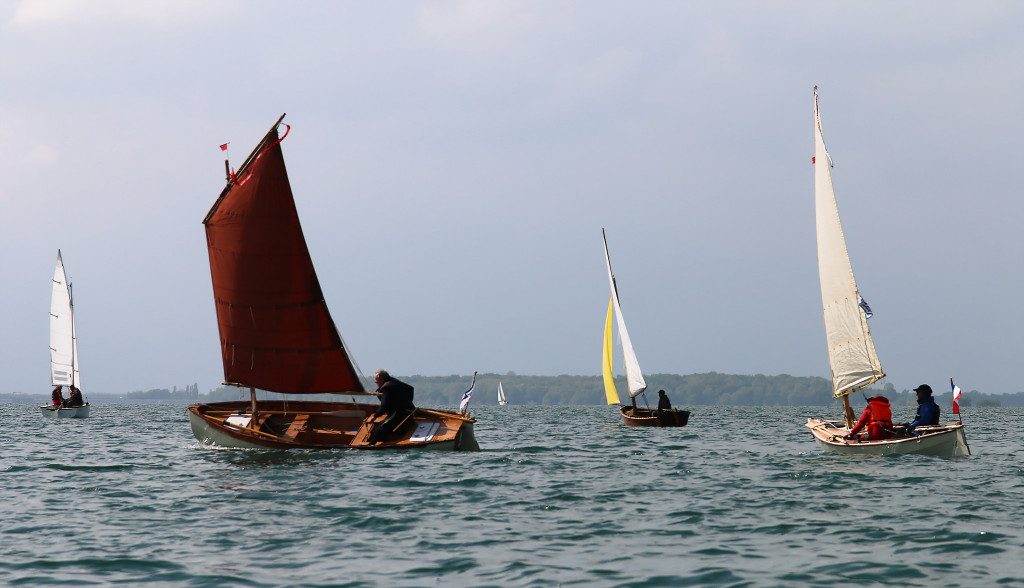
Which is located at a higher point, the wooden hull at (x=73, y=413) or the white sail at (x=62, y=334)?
the white sail at (x=62, y=334)

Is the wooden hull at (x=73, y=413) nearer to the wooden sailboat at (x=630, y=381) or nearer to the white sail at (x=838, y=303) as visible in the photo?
the wooden sailboat at (x=630, y=381)

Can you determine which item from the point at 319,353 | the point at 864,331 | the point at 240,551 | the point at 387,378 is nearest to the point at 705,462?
the point at 864,331

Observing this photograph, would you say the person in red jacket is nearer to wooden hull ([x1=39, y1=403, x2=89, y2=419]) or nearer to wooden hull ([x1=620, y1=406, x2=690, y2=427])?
wooden hull ([x1=620, y1=406, x2=690, y2=427])

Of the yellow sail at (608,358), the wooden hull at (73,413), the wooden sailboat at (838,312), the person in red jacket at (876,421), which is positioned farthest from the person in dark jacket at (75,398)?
the person in red jacket at (876,421)

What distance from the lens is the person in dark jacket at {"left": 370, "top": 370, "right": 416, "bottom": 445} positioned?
23.5m

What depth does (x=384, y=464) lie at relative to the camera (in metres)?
21.0

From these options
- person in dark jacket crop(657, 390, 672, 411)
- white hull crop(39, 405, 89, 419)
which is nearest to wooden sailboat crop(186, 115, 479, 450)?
person in dark jacket crop(657, 390, 672, 411)

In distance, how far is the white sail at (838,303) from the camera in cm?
2512

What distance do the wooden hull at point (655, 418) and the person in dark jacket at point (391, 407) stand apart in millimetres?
26098

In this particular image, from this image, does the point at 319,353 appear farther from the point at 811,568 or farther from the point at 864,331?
the point at 811,568

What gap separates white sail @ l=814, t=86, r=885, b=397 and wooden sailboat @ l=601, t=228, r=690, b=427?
22343 millimetres

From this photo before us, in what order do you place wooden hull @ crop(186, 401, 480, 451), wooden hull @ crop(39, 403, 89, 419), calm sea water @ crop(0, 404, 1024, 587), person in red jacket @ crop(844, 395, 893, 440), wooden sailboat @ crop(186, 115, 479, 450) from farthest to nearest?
wooden hull @ crop(39, 403, 89, 419) → wooden sailboat @ crop(186, 115, 479, 450) → wooden hull @ crop(186, 401, 480, 451) → person in red jacket @ crop(844, 395, 893, 440) → calm sea water @ crop(0, 404, 1024, 587)

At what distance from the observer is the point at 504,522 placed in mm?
13695

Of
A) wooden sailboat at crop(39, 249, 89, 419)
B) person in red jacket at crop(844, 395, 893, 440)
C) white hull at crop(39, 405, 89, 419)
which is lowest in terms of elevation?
person in red jacket at crop(844, 395, 893, 440)
